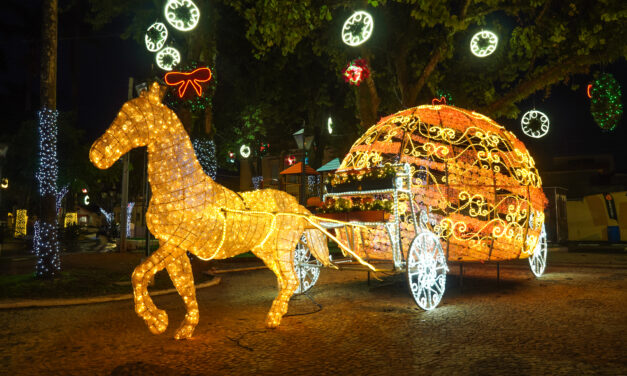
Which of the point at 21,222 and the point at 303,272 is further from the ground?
the point at 21,222

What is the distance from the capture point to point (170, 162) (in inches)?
204

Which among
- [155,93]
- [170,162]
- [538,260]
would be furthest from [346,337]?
[538,260]

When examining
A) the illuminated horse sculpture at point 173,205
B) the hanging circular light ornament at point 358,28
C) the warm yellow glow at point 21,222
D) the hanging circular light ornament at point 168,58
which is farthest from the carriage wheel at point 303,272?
the warm yellow glow at point 21,222

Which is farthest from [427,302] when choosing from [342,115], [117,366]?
[342,115]

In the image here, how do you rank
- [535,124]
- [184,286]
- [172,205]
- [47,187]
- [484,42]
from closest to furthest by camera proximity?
[172,205], [184,286], [47,187], [484,42], [535,124]

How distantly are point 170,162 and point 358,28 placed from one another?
7.68 m

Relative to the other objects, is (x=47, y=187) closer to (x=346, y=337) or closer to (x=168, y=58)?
(x=168, y=58)

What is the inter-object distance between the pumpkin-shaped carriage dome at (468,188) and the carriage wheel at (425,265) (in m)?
0.78

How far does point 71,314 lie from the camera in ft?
24.4

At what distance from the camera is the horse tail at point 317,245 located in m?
7.23

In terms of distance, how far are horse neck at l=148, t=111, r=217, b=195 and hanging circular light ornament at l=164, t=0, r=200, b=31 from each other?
5.72 meters

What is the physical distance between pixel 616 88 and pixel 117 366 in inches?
554

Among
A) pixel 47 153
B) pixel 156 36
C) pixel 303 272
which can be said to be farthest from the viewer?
pixel 156 36

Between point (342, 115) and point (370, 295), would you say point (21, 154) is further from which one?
point (370, 295)
